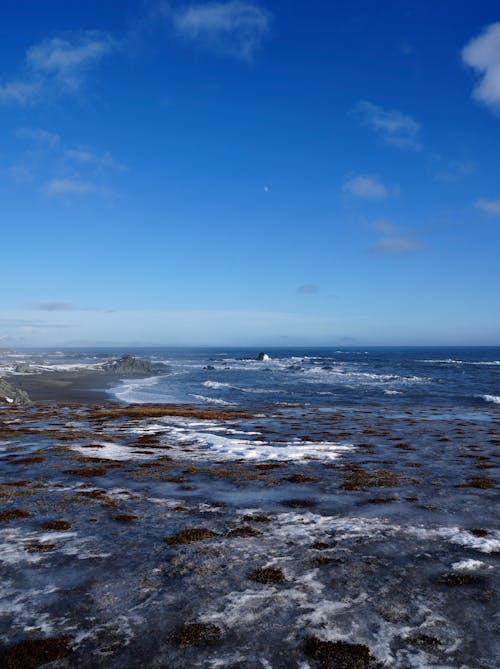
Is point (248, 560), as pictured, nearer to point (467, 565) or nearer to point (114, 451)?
point (467, 565)

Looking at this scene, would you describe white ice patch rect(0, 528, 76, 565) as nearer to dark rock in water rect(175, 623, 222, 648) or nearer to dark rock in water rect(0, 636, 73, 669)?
dark rock in water rect(0, 636, 73, 669)

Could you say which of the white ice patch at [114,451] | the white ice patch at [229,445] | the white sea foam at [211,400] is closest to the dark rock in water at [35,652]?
the white ice patch at [114,451]

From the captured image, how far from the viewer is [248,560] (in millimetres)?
10570

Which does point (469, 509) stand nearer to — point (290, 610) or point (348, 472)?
point (348, 472)

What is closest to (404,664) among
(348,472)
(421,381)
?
(348,472)

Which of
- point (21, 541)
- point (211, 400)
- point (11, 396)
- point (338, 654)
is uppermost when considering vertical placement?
point (338, 654)

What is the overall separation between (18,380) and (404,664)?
9253cm

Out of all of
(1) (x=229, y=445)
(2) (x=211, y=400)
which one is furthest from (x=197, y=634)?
(2) (x=211, y=400)

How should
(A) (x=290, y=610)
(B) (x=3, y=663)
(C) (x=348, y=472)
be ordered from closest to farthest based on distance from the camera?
1. (B) (x=3, y=663)
2. (A) (x=290, y=610)
3. (C) (x=348, y=472)

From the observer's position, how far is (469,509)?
14.4 m

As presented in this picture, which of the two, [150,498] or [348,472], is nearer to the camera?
[150,498]

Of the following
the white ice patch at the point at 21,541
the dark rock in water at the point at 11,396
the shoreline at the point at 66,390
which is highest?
the white ice patch at the point at 21,541

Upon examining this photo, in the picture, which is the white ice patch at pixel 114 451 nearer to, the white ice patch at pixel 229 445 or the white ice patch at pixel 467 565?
the white ice patch at pixel 229 445

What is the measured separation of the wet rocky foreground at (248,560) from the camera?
7348 millimetres
